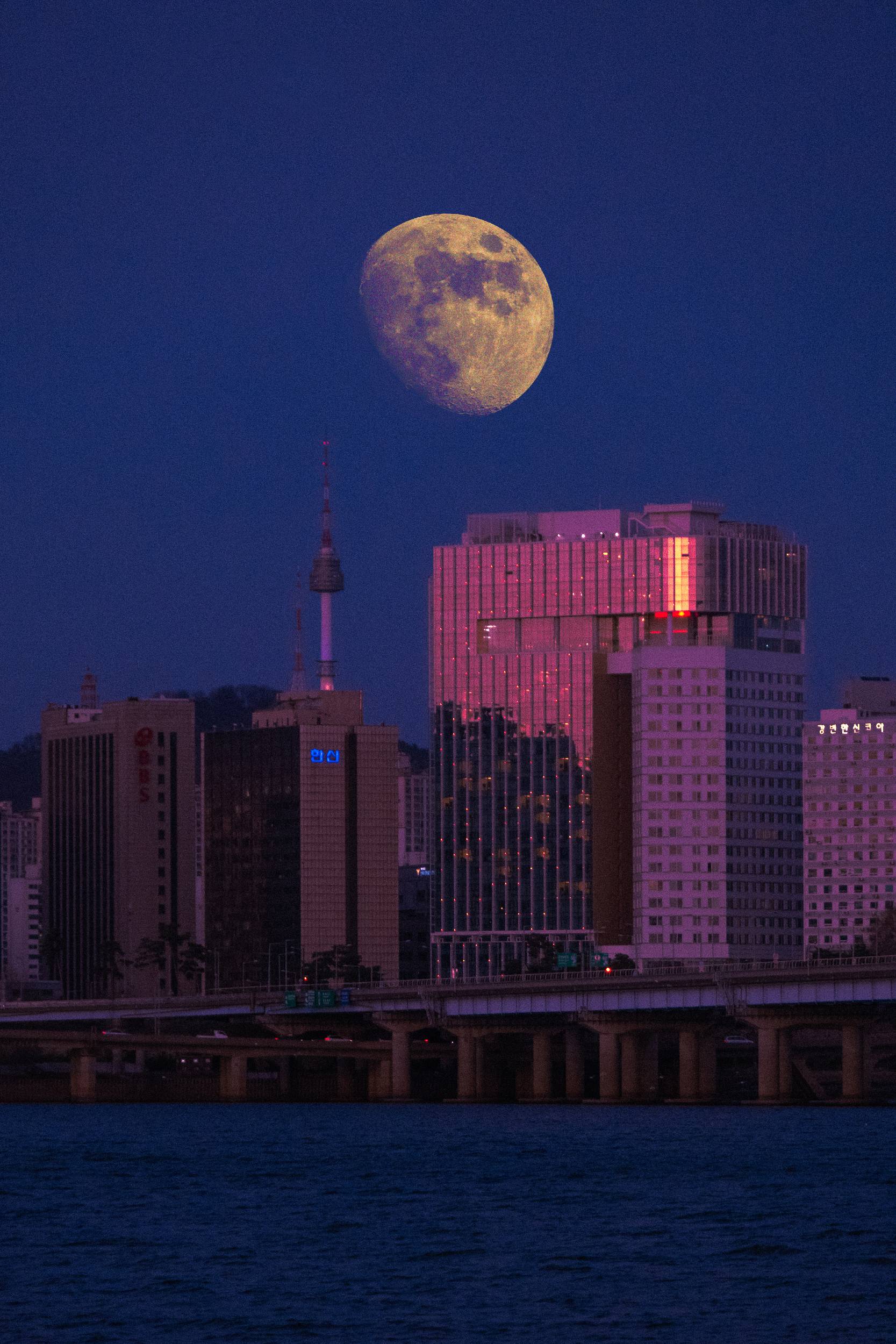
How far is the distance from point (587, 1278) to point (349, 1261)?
1047cm

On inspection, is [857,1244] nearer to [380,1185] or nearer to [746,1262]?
[746,1262]

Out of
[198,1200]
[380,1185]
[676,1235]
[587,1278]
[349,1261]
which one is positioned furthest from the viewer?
[380,1185]

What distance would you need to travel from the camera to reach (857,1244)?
10569cm

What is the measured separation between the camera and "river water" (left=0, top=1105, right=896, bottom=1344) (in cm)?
8612

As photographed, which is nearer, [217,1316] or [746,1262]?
[217,1316]

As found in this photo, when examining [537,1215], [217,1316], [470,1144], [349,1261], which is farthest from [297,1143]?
[217,1316]

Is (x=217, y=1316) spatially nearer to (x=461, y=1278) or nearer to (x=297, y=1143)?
(x=461, y=1278)

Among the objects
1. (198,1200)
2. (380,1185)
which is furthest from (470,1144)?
(198,1200)

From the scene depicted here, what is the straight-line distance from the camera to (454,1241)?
358 ft

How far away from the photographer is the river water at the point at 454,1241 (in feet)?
283

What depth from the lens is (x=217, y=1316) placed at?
87.3 metres

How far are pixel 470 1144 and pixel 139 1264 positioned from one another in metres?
67.9

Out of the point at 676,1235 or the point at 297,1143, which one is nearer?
the point at 676,1235

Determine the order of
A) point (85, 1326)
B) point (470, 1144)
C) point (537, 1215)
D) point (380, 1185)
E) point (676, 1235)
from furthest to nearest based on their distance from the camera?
point (470, 1144) → point (380, 1185) → point (537, 1215) → point (676, 1235) → point (85, 1326)
